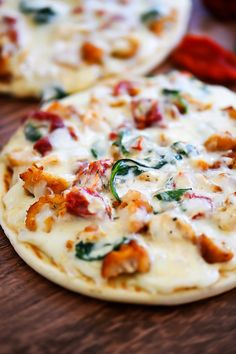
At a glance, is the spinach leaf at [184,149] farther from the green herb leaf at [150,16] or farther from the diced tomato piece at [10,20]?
the diced tomato piece at [10,20]

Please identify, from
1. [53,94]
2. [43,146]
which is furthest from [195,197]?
[53,94]

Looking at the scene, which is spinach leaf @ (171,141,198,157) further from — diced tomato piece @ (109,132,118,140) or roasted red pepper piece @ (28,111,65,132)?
roasted red pepper piece @ (28,111,65,132)

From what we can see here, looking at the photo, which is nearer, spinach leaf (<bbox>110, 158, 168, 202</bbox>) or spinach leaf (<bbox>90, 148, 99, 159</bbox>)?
spinach leaf (<bbox>110, 158, 168, 202</bbox>)

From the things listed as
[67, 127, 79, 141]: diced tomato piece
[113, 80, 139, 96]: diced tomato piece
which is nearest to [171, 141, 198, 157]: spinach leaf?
[67, 127, 79, 141]: diced tomato piece

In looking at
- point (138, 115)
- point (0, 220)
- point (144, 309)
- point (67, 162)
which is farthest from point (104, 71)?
point (144, 309)

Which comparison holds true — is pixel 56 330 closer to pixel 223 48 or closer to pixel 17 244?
pixel 17 244

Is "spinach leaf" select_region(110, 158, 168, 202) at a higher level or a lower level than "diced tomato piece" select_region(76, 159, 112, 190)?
lower

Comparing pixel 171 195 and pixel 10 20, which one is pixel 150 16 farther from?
pixel 171 195

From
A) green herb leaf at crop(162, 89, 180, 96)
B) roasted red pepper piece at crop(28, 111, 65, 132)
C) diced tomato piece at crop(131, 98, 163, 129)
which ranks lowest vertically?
green herb leaf at crop(162, 89, 180, 96)
